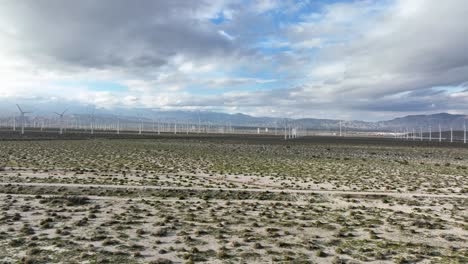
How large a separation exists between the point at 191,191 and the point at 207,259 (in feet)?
38.8

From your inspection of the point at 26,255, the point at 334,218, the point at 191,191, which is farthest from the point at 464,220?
the point at 26,255

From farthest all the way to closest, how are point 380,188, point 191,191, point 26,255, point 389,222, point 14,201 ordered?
point 380,188, point 191,191, point 14,201, point 389,222, point 26,255

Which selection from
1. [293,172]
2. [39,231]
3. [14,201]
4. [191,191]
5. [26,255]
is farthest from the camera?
[293,172]

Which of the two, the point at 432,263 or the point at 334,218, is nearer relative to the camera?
the point at 432,263

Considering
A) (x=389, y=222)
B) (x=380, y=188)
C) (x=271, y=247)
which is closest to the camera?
(x=271, y=247)

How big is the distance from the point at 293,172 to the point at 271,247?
2242 centimetres

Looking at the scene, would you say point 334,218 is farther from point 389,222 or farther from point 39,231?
point 39,231

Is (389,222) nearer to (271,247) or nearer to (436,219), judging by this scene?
(436,219)

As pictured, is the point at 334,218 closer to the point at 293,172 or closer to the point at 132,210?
the point at 132,210

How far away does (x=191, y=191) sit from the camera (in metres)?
22.4

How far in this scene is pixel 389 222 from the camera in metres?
16.0

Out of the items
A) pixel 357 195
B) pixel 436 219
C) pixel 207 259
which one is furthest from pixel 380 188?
pixel 207 259

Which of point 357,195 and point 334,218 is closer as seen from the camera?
point 334,218

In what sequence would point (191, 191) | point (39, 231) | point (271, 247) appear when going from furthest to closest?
point (191, 191) < point (39, 231) < point (271, 247)
